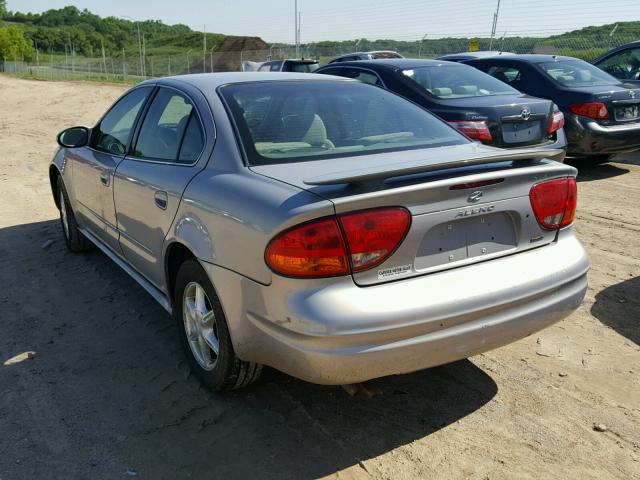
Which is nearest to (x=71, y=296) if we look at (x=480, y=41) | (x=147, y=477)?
(x=147, y=477)

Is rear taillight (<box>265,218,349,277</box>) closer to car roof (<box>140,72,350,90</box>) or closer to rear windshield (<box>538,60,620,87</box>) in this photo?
car roof (<box>140,72,350,90</box>)

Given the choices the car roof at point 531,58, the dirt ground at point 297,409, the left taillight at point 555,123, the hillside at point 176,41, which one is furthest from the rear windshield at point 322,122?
the hillside at point 176,41

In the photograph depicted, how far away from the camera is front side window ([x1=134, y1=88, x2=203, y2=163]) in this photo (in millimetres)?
3276

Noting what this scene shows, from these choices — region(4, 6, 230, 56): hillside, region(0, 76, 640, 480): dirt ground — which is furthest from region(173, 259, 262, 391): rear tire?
region(4, 6, 230, 56): hillside

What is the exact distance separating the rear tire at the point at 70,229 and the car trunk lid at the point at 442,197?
307 centimetres

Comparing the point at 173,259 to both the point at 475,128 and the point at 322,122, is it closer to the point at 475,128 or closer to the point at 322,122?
the point at 322,122

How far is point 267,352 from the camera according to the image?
257 centimetres

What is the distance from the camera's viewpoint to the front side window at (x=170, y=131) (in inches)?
129

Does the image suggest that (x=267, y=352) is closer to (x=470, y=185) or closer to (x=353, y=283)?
(x=353, y=283)

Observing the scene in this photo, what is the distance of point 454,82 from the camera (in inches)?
276

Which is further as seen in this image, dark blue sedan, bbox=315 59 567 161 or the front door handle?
dark blue sedan, bbox=315 59 567 161

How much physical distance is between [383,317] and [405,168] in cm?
61

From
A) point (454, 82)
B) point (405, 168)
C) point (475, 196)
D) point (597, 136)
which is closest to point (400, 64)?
point (454, 82)

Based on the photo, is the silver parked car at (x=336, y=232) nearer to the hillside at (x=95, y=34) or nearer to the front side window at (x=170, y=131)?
the front side window at (x=170, y=131)
